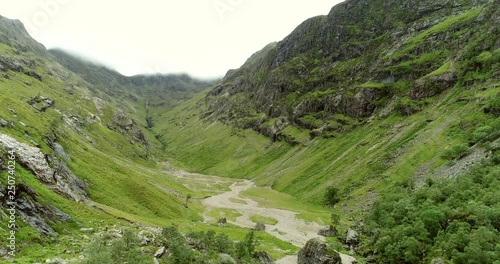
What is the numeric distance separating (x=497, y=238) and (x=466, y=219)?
1153cm

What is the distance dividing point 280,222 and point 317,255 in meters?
67.2

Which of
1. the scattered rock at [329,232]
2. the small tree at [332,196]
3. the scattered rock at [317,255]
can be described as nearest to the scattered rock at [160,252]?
the scattered rock at [317,255]

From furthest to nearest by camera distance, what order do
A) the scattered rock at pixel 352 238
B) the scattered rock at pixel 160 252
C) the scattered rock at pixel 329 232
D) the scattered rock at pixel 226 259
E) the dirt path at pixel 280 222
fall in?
the scattered rock at pixel 329 232
the dirt path at pixel 280 222
the scattered rock at pixel 352 238
the scattered rock at pixel 226 259
the scattered rock at pixel 160 252

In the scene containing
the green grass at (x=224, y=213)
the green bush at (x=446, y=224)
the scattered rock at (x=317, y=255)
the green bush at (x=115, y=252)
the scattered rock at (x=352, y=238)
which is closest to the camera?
the green bush at (x=115, y=252)

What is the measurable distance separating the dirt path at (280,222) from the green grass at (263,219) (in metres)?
1.90

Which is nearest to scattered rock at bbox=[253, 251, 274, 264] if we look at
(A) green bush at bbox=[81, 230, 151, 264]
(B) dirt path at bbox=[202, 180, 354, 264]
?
(B) dirt path at bbox=[202, 180, 354, 264]

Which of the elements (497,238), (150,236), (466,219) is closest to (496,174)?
(466,219)

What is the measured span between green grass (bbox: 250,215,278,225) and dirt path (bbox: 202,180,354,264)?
190 cm

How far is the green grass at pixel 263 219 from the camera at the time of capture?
143 metres

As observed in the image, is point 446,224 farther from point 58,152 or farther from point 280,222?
point 58,152

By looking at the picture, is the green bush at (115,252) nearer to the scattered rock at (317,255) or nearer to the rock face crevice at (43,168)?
the rock face crevice at (43,168)

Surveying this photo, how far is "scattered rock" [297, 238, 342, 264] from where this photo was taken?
7469cm

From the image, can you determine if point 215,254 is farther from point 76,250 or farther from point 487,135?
Result: point 487,135

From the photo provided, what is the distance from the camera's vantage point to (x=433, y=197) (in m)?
96.9
